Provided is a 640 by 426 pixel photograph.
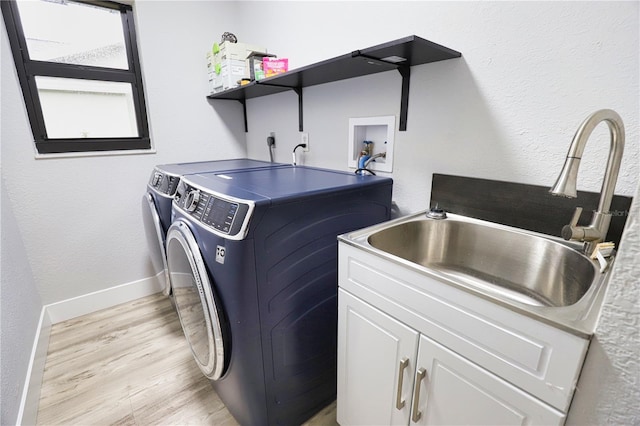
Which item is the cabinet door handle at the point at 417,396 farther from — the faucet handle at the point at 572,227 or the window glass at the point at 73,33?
the window glass at the point at 73,33

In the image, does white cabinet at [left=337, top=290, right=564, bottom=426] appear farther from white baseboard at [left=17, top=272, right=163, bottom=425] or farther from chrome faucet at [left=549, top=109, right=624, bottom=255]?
white baseboard at [left=17, top=272, right=163, bottom=425]

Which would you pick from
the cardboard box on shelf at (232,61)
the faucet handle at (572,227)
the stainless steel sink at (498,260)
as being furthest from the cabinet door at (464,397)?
the cardboard box on shelf at (232,61)

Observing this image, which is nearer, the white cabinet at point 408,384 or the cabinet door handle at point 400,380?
the white cabinet at point 408,384

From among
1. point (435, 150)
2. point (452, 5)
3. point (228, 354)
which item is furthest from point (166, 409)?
point (452, 5)

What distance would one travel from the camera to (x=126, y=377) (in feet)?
5.46

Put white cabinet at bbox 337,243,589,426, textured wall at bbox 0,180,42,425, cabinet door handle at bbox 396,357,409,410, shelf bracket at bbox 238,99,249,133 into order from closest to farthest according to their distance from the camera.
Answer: white cabinet at bbox 337,243,589,426, cabinet door handle at bbox 396,357,409,410, textured wall at bbox 0,180,42,425, shelf bracket at bbox 238,99,249,133

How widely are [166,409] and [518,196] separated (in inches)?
76.0

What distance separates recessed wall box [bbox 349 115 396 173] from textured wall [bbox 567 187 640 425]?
3.66 feet

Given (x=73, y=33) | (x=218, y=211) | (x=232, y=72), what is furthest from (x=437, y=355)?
(x=73, y=33)

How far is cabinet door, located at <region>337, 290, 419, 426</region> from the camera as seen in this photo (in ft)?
3.07

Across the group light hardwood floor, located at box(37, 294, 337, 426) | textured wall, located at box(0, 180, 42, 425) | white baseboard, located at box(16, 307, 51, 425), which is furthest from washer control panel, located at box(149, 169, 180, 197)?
white baseboard, located at box(16, 307, 51, 425)

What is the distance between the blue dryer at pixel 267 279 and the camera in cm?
104

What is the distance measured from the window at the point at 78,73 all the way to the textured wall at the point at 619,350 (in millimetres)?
2736

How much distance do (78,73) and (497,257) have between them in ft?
9.19
